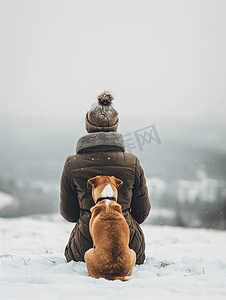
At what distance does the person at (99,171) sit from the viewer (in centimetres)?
209

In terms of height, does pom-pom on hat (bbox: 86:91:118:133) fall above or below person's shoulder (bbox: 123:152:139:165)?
above

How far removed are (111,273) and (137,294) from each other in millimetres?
309

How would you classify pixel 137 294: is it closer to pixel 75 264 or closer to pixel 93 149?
pixel 75 264

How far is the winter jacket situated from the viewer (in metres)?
2.08

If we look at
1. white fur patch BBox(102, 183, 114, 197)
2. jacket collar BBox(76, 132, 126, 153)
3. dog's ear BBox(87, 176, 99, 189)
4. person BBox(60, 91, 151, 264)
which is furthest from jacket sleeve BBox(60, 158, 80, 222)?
white fur patch BBox(102, 183, 114, 197)

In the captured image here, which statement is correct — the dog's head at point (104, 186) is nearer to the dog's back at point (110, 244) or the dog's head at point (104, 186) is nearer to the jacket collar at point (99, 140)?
the dog's back at point (110, 244)

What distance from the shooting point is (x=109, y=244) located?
1.69 meters

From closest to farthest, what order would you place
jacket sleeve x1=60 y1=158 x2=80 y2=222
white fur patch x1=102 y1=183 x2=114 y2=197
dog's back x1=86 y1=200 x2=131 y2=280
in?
1. dog's back x1=86 y1=200 x2=131 y2=280
2. white fur patch x1=102 y1=183 x2=114 y2=197
3. jacket sleeve x1=60 y1=158 x2=80 y2=222

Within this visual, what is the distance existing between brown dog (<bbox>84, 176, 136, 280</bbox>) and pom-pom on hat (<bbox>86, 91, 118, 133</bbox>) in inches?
27.3

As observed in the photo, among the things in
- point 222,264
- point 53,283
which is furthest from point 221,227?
point 53,283

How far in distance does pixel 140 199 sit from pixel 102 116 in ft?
2.86

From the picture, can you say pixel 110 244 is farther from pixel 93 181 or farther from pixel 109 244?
pixel 93 181

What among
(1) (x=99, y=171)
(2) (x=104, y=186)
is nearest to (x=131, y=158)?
(1) (x=99, y=171)

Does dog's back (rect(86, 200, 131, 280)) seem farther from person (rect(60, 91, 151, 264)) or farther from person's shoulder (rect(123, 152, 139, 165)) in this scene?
person's shoulder (rect(123, 152, 139, 165))
